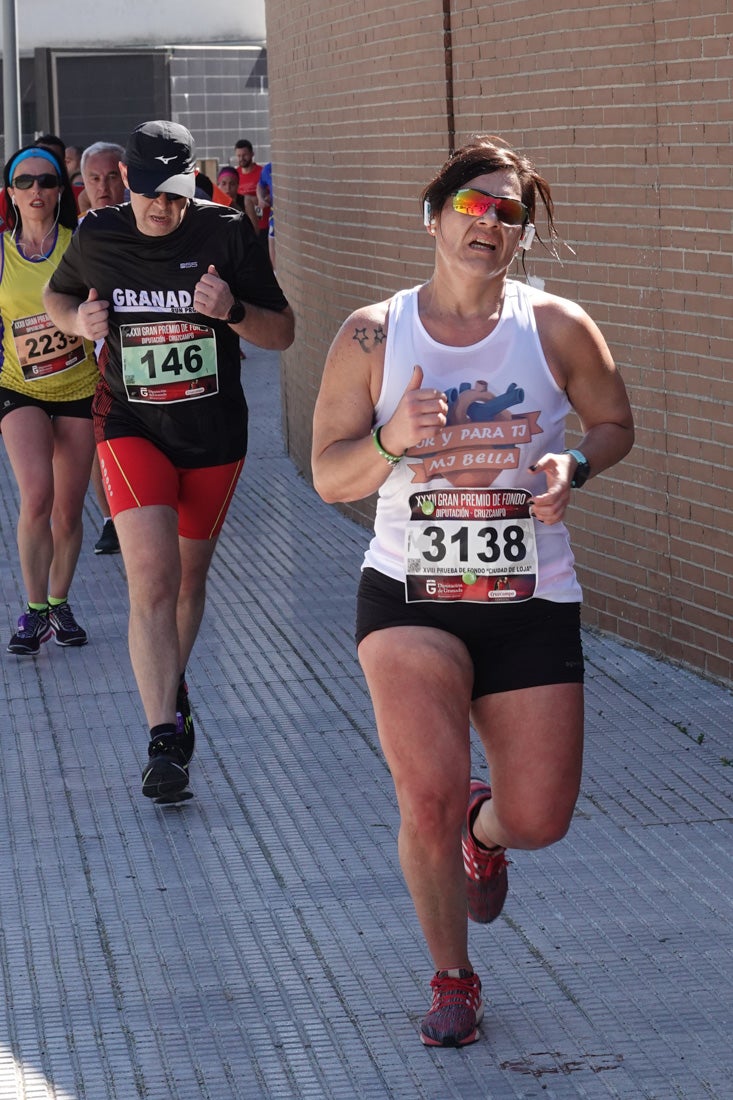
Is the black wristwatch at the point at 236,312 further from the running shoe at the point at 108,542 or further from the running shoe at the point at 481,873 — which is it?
the running shoe at the point at 108,542

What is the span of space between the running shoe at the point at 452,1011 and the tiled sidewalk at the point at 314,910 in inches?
1.5

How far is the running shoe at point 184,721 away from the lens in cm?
615

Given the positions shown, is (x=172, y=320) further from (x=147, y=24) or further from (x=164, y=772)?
(x=147, y=24)

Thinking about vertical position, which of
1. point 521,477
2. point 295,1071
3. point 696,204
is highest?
point 696,204

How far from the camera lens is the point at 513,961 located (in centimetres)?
466

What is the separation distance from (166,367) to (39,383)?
204 cm

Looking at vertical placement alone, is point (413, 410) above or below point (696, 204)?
below

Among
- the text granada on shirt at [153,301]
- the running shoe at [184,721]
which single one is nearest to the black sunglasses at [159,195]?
the text granada on shirt at [153,301]

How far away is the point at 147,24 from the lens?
31.8 meters

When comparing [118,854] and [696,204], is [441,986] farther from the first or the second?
[696,204]

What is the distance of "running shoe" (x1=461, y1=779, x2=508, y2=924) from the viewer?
455cm

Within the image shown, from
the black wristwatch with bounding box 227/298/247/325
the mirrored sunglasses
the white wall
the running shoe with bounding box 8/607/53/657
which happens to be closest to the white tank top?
the mirrored sunglasses

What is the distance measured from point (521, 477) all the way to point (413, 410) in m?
0.40

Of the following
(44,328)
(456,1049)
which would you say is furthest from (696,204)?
(456,1049)
